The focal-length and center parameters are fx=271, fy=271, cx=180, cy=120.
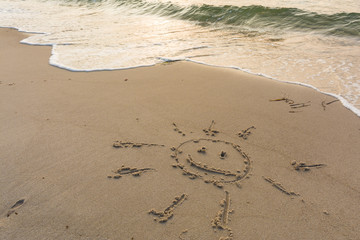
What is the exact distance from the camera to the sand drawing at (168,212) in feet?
6.82

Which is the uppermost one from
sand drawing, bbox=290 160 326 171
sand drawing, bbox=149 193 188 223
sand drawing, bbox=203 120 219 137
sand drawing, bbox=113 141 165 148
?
sand drawing, bbox=203 120 219 137

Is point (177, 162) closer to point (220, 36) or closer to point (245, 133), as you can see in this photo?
point (245, 133)

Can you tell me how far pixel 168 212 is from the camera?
2133 mm

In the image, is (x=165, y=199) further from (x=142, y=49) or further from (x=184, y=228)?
(x=142, y=49)

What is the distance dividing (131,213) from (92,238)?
333 millimetres

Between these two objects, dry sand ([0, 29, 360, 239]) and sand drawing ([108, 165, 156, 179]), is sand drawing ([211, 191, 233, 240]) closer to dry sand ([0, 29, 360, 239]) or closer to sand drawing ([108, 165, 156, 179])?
dry sand ([0, 29, 360, 239])

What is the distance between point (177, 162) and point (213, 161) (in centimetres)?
36

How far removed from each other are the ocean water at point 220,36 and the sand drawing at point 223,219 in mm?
2475

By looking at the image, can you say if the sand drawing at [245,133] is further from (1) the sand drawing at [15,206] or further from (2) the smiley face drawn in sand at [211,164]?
(1) the sand drawing at [15,206]

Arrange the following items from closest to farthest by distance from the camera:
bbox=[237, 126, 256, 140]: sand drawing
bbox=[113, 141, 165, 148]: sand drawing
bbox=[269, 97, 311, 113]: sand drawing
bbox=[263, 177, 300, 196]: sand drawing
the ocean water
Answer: bbox=[263, 177, 300, 196]: sand drawing
bbox=[113, 141, 165, 148]: sand drawing
bbox=[237, 126, 256, 140]: sand drawing
bbox=[269, 97, 311, 113]: sand drawing
the ocean water

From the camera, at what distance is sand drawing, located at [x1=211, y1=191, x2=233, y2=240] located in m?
2.00

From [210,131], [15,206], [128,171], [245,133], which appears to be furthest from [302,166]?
[15,206]

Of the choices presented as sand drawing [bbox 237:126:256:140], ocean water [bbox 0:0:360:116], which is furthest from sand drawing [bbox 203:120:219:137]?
ocean water [bbox 0:0:360:116]

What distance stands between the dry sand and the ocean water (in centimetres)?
96
